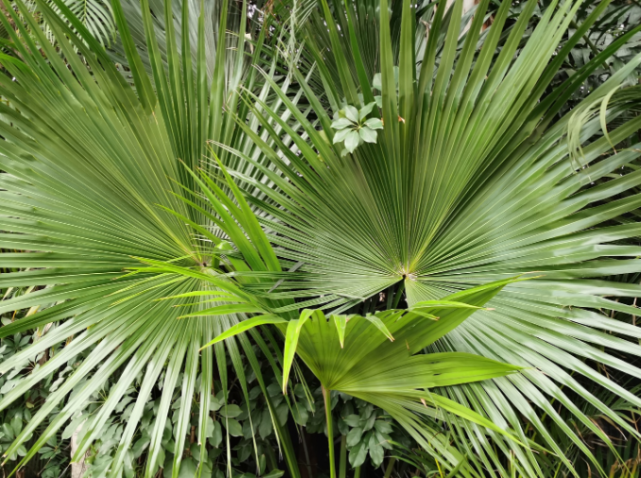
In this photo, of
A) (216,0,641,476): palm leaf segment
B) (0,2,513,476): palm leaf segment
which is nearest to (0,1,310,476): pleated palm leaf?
(0,2,513,476): palm leaf segment

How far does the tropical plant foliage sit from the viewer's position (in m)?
0.77

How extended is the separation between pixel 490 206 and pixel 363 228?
0.88 ft

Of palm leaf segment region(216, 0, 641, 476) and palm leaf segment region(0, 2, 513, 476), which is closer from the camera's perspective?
palm leaf segment region(216, 0, 641, 476)

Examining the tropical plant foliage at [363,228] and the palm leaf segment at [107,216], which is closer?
the tropical plant foliage at [363,228]

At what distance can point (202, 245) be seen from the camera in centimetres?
109

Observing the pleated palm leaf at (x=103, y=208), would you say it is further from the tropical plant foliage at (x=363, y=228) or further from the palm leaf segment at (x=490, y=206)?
the palm leaf segment at (x=490, y=206)

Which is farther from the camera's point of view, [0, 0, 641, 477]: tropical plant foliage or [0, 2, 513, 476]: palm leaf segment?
[0, 2, 513, 476]: palm leaf segment

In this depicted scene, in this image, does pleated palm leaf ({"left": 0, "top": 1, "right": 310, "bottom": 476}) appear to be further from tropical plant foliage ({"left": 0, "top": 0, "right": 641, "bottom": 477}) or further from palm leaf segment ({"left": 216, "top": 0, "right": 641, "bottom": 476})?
palm leaf segment ({"left": 216, "top": 0, "right": 641, "bottom": 476})

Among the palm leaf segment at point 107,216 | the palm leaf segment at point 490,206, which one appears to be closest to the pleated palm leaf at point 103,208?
the palm leaf segment at point 107,216

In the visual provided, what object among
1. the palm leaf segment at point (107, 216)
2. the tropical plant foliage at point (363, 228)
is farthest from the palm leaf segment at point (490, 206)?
the palm leaf segment at point (107, 216)

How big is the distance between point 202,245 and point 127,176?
0.79ft

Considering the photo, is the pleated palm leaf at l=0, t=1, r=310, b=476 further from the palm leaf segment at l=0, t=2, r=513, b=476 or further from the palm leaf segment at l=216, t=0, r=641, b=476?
the palm leaf segment at l=216, t=0, r=641, b=476

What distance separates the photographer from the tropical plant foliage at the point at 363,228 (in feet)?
2.51

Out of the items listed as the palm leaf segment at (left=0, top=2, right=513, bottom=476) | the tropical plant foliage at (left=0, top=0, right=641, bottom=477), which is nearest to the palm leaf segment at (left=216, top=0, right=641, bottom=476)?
the tropical plant foliage at (left=0, top=0, right=641, bottom=477)
